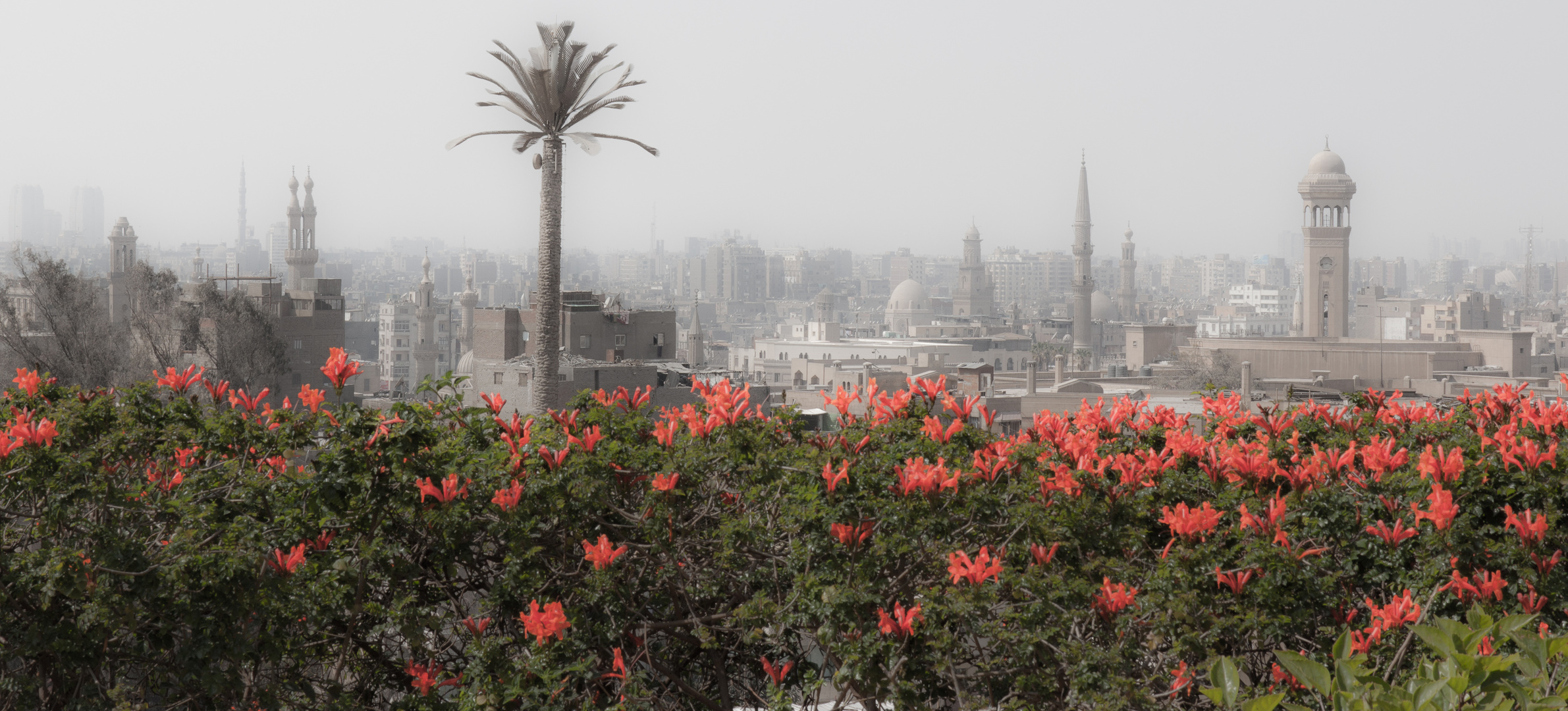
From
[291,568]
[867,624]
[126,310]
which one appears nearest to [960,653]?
[867,624]

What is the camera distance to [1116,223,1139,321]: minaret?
143375 mm

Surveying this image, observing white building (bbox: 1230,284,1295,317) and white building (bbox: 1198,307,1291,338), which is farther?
white building (bbox: 1230,284,1295,317)

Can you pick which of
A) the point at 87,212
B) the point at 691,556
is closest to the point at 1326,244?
the point at 691,556

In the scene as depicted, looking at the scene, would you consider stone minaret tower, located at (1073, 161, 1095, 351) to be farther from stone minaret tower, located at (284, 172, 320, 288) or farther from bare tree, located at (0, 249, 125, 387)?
bare tree, located at (0, 249, 125, 387)

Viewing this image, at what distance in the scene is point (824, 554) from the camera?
3863 mm

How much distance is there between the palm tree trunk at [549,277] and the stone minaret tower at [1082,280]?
73643 millimetres

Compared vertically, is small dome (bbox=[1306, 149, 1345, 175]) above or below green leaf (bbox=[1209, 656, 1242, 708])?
above

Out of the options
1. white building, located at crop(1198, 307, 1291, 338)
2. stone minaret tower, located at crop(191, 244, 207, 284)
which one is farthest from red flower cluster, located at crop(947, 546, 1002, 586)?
white building, located at crop(1198, 307, 1291, 338)

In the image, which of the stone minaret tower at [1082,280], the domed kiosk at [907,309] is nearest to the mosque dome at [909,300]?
the domed kiosk at [907,309]

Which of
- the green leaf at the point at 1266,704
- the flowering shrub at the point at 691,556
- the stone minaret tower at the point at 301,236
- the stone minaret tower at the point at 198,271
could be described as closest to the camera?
the green leaf at the point at 1266,704

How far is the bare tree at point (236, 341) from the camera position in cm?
2906

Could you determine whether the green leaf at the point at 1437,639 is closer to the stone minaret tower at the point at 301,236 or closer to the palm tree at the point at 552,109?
the palm tree at the point at 552,109

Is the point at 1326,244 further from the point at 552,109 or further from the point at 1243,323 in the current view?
the point at 1243,323

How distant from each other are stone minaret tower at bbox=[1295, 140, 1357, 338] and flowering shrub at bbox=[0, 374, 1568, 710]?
219 ft
